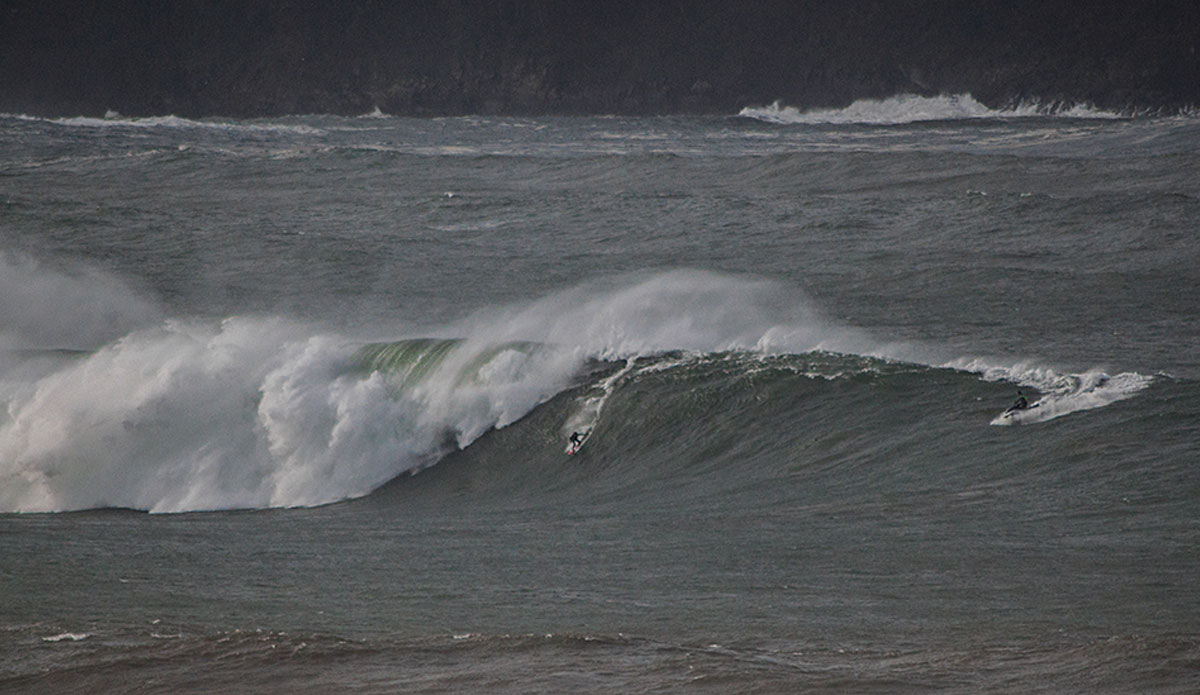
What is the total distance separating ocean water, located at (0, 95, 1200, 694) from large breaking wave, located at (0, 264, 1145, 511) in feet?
0.17

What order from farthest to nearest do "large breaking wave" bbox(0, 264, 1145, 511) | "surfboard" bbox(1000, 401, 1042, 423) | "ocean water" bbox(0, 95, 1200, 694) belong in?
"large breaking wave" bbox(0, 264, 1145, 511)
"surfboard" bbox(1000, 401, 1042, 423)
"ocean water" bbox(0, 95, 1200, 694)

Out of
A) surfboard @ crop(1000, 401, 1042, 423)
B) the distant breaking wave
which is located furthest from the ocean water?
the distant breaking wave

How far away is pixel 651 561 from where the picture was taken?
35.0 feet

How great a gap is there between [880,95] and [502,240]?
186ft

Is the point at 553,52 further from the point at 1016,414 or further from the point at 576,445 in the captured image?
the point at 1016,414

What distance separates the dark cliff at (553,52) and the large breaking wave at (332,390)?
6105 cm

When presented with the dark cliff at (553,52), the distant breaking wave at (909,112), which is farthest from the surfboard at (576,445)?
the dark cliff at (553,52)

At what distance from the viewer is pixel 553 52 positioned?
88.1m

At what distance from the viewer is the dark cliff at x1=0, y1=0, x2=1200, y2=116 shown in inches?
3145

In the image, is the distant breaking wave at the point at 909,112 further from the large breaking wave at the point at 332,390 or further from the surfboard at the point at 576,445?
the surfboard at the point at 576,445

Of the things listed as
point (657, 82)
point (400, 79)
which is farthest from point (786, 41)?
point (400, 79)

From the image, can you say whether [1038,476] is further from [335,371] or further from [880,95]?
[880,95]

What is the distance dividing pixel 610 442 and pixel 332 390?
3347 mm

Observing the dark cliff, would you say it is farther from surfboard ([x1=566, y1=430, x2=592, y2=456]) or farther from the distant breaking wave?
surfboard ([x1=566, y1=430, x2=592, y2=456])
